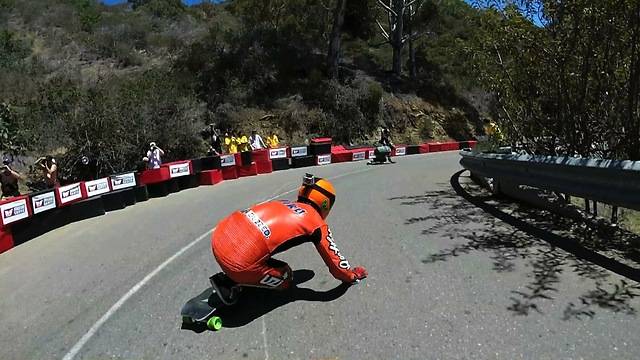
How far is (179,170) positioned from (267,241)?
1097cm

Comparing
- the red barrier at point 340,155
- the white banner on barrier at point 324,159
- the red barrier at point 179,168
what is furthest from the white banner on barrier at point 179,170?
the red barrier at point 340,155

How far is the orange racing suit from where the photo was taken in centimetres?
455

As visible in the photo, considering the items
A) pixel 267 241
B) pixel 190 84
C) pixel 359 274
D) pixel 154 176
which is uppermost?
pixel 190 84

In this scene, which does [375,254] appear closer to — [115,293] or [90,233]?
[115,293]

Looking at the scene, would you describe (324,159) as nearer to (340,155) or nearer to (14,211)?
(340,155)

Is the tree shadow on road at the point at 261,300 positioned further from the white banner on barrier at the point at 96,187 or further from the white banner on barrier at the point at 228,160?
the white banner on barrier at the point at 228,160

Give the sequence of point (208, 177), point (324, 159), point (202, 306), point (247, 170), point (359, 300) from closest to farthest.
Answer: point (202, 306) → point (359, 300) → point (208, 177) → point (247, 170) → point (324, 159)

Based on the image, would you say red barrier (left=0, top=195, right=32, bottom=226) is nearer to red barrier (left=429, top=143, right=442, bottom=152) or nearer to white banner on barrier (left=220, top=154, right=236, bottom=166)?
white banner on barrier (left=220, top=154, right=236, bottom=166)

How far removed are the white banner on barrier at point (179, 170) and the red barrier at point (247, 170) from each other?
3.15 metres

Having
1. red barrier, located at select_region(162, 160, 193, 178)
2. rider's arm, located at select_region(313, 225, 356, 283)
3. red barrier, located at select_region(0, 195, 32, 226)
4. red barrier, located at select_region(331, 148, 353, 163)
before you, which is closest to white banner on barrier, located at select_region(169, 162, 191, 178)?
red barrier, located at select_region(162, 160, 193, 178)

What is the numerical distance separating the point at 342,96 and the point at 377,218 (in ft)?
84.6

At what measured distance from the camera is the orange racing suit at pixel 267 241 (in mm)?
4547

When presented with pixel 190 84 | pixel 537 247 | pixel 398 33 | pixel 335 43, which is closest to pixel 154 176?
pixel 537 247

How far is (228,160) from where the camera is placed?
1752 cm
